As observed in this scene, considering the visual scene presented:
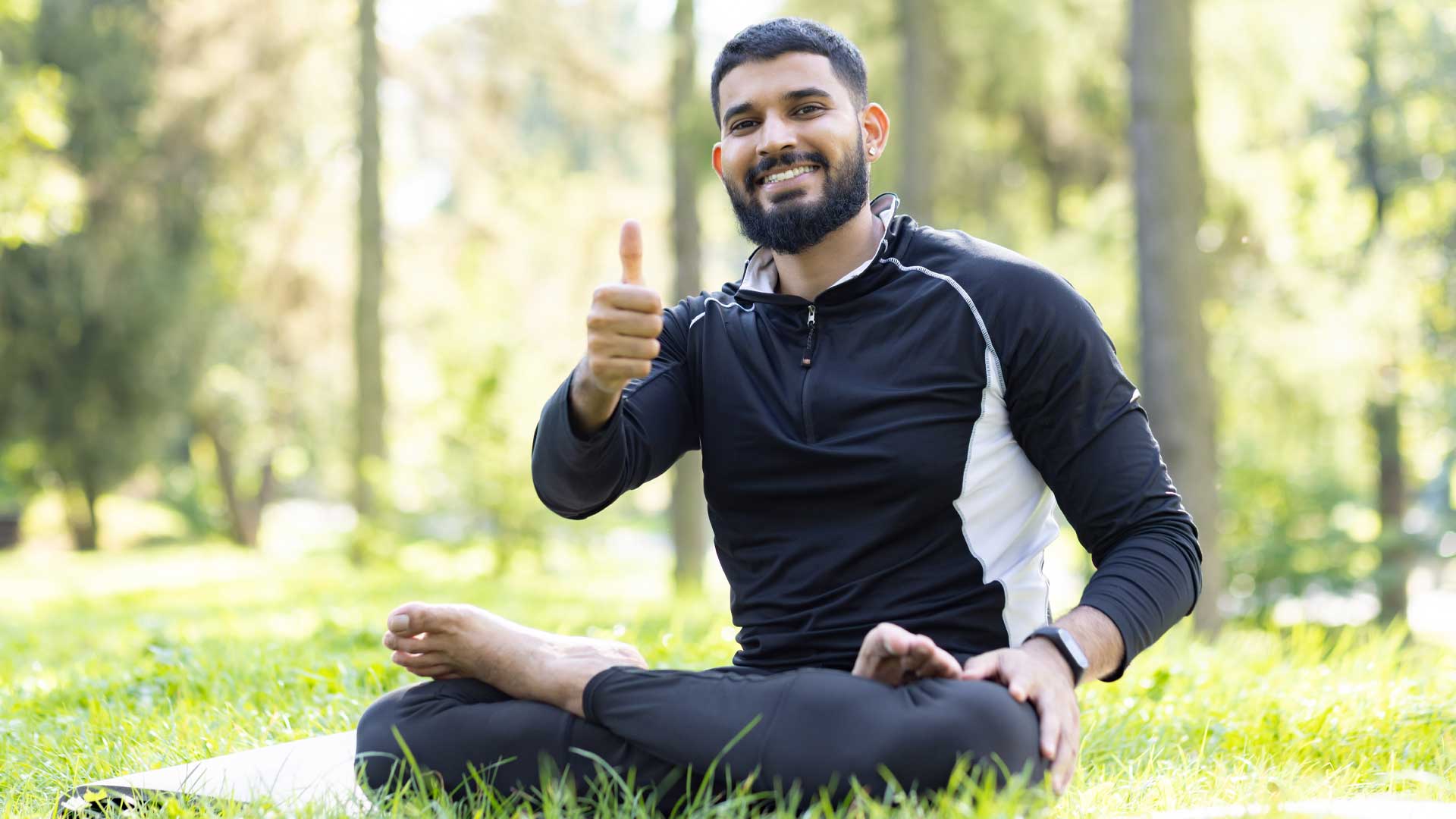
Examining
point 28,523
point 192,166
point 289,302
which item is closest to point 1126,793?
point 289,302

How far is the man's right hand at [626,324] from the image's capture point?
2348 millimetres

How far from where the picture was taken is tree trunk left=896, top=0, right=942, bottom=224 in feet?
28.6

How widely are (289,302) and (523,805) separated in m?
15.9

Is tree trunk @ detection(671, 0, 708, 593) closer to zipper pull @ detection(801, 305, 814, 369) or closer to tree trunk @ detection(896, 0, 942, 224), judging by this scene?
tree trunk @ detection(896, 0, 942, 224)

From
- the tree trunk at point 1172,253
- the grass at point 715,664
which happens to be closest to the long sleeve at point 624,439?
the grass at point 715,664

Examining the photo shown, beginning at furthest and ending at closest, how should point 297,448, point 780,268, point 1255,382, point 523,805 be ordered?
point 297,448
point 1255,382
point 780,268
point 523,805

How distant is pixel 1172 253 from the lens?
6625 mm

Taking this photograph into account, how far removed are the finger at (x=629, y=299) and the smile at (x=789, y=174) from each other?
27.9 inches

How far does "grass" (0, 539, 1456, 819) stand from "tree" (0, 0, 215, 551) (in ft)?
42.1

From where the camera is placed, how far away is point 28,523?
887 inches

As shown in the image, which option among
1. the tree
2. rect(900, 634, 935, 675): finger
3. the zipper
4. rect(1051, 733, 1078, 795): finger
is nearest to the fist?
the zipper

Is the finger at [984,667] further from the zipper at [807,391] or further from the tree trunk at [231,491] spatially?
the tree trunk at [231,491]

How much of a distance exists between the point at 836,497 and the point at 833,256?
0.61m

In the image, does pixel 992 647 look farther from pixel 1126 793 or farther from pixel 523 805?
pixel 523 805
